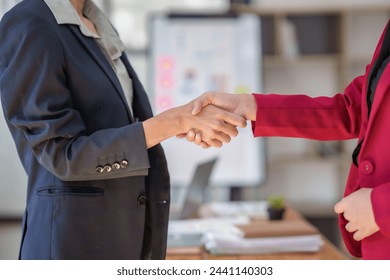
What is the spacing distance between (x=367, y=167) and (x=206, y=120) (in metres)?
0.36

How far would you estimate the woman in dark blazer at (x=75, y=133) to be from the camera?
3.51 ft

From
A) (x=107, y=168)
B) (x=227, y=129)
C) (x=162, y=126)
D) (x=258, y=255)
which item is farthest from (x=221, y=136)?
(x=258, y=255)

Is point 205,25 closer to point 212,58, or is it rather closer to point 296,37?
point 212,58

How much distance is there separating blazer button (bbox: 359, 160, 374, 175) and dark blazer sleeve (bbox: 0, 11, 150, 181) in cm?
43

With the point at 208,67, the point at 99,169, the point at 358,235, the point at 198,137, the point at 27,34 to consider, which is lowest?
the point at 358,235

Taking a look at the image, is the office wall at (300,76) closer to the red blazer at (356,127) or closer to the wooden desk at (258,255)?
the wooden desk at (258,255)

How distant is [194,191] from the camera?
8.23ft

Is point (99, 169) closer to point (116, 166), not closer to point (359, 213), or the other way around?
point (116, 166)

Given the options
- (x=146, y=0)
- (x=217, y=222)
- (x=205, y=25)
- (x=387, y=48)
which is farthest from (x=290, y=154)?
(x=387, y=48)

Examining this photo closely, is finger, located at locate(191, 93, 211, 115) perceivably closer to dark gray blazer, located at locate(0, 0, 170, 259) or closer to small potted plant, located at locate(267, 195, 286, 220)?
dark gray blazer, located at locate(0, 0, 170, 259)

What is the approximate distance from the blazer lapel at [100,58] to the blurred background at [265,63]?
8.43 ft

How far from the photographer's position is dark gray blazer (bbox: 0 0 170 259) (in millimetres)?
1067

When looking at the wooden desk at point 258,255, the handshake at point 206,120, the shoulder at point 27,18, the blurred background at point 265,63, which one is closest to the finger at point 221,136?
the handshake at point 206,120
